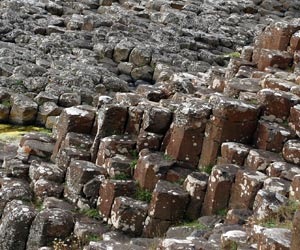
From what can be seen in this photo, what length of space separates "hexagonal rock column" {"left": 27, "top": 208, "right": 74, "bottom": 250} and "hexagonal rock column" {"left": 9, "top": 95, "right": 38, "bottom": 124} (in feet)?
22.9

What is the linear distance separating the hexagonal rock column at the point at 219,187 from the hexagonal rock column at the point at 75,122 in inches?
156

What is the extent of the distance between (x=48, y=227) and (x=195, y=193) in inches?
110

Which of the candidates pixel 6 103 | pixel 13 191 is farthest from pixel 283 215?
pixel 6 103

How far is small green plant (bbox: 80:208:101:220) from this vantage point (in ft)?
45.1

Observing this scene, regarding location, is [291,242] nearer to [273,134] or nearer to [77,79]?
[273,134]

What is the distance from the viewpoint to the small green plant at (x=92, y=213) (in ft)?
45.1

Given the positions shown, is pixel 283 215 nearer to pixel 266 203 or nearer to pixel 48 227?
pixel 266 203

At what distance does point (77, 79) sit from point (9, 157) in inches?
273

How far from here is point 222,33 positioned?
99.4 feet

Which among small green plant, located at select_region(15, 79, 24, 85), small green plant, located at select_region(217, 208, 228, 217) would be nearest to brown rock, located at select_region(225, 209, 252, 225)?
small green plant, located at select_region(217, 208, 228, 217)

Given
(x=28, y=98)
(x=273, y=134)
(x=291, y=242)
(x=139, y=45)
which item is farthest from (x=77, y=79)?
(x=291, y=242)

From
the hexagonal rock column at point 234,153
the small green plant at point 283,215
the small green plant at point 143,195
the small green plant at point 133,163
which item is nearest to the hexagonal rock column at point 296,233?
the small green plant at point 283,215

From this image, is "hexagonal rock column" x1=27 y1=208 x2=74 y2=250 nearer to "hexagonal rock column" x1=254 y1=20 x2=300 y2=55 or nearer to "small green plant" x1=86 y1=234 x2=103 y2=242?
"small green plant" x1=86 y1=234 x2=103 y2=242

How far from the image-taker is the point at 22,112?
19.8 m
